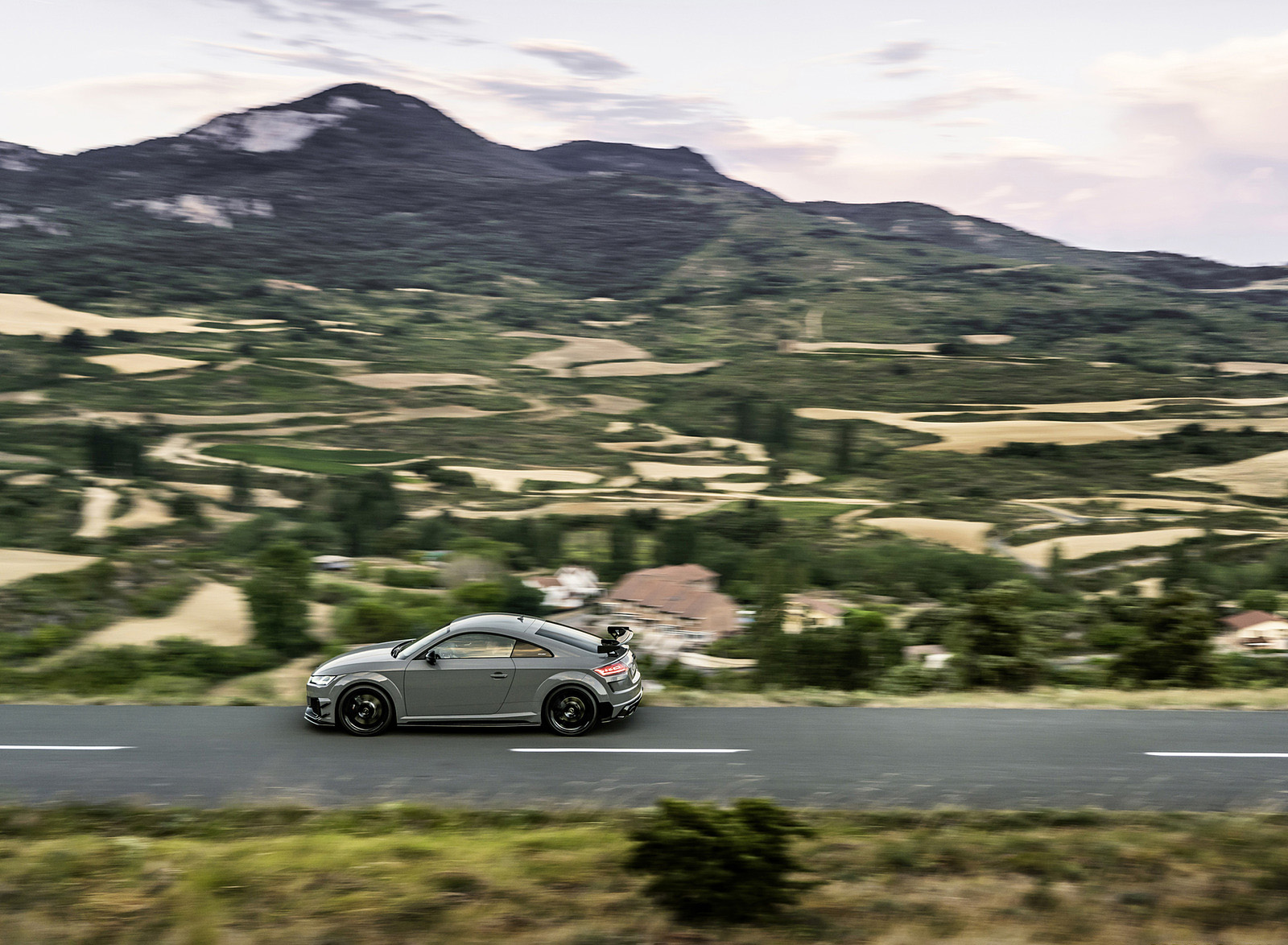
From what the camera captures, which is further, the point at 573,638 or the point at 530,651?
the point at 573,638

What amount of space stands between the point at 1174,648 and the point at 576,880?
11.3 metres

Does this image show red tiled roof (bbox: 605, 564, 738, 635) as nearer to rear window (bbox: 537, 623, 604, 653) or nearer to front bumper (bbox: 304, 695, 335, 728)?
rear window (bbox: 537, 623, 604, 653)

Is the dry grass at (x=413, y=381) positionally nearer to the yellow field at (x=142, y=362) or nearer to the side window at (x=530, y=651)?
the yellow field at (x=142, y=362)

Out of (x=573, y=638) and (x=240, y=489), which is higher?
(x=240, y=489)

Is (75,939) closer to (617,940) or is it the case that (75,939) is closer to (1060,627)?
(617,940)

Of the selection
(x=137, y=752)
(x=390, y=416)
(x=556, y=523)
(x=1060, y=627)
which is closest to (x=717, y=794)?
(x=137, y=752)

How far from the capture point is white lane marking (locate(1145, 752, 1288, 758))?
10.1 metres

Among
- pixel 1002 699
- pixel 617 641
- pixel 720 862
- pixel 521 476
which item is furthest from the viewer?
pixel 521 476

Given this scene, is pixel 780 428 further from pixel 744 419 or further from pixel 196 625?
pixel 196 625

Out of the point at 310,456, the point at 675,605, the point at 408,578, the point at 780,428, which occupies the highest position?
the point at 780,428

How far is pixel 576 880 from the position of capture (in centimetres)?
694

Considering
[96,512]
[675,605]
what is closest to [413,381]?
[96,512]

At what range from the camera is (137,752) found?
10.3m

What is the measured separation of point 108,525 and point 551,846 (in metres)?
54.6
